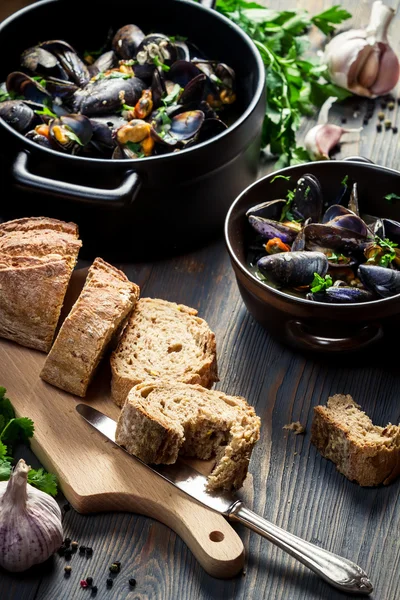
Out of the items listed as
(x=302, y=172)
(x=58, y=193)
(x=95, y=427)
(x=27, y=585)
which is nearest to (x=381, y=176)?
(x=302, y=172)

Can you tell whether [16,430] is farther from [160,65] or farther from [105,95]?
[160,65]

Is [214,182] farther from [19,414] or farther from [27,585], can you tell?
[27,585]

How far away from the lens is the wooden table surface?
2.32 meters

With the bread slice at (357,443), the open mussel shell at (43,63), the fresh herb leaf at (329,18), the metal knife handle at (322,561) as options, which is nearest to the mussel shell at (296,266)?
the bread slice at (357,443)

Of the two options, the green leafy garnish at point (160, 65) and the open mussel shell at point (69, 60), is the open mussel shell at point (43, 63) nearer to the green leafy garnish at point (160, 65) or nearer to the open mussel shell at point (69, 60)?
the open mussel shell at point (69, 60)

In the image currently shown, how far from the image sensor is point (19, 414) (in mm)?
2680

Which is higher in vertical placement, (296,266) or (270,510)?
(296,266)

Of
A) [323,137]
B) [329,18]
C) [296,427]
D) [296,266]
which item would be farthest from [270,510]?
[329,18]

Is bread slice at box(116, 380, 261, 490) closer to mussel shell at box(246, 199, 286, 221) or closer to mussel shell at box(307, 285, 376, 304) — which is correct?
mussel shell at box(307, 285, 376, 304)

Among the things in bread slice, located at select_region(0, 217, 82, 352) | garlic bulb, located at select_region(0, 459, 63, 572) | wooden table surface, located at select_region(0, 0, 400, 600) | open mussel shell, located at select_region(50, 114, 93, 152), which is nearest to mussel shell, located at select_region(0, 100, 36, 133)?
open mussel shell, located at select_region(50, 114, 93, 152)

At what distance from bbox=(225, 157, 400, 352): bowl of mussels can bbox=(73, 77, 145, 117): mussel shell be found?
0.67 m

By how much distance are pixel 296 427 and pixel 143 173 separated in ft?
3.40

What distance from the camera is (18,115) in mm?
3229

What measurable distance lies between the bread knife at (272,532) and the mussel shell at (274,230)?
891 millimetres
